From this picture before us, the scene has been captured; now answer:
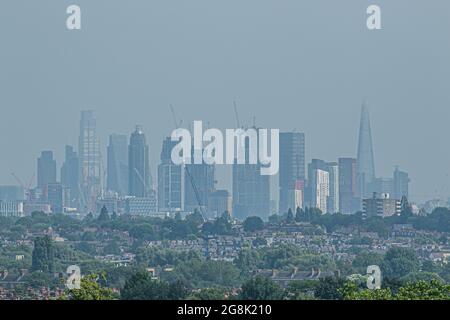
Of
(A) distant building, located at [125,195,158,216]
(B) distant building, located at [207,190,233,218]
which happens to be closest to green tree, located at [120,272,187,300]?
(A) distant building, located at [125,195,158,216]

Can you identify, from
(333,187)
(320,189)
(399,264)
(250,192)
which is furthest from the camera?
(320,189)

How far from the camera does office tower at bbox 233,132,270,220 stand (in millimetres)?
56906

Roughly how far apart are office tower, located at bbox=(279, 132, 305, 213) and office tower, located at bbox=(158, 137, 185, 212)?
13.3 feet

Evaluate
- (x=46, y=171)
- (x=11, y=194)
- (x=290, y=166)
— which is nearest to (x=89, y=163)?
(x=46, y=171)

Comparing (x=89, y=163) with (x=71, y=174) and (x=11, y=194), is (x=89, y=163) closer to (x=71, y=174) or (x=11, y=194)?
(x=71, y=174)

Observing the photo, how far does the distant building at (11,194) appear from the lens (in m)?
65.9

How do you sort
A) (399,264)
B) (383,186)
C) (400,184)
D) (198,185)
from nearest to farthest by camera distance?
(399,264)
(400,184)
(383,186)
(198,185)

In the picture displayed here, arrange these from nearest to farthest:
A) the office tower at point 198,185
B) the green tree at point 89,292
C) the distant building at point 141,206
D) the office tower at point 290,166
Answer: the green tree at point 89,292
the office tower at point 290,166
the office tower at point 198,185
the distant building at point 141,206

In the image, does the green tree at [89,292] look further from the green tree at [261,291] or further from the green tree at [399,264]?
the green tree at [399,264]

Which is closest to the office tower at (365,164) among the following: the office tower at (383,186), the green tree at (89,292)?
the office tower at (383,186)

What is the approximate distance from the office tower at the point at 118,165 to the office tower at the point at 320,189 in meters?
6.95

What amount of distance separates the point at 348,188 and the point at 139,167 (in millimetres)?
8268

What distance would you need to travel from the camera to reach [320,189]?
64250 mm
